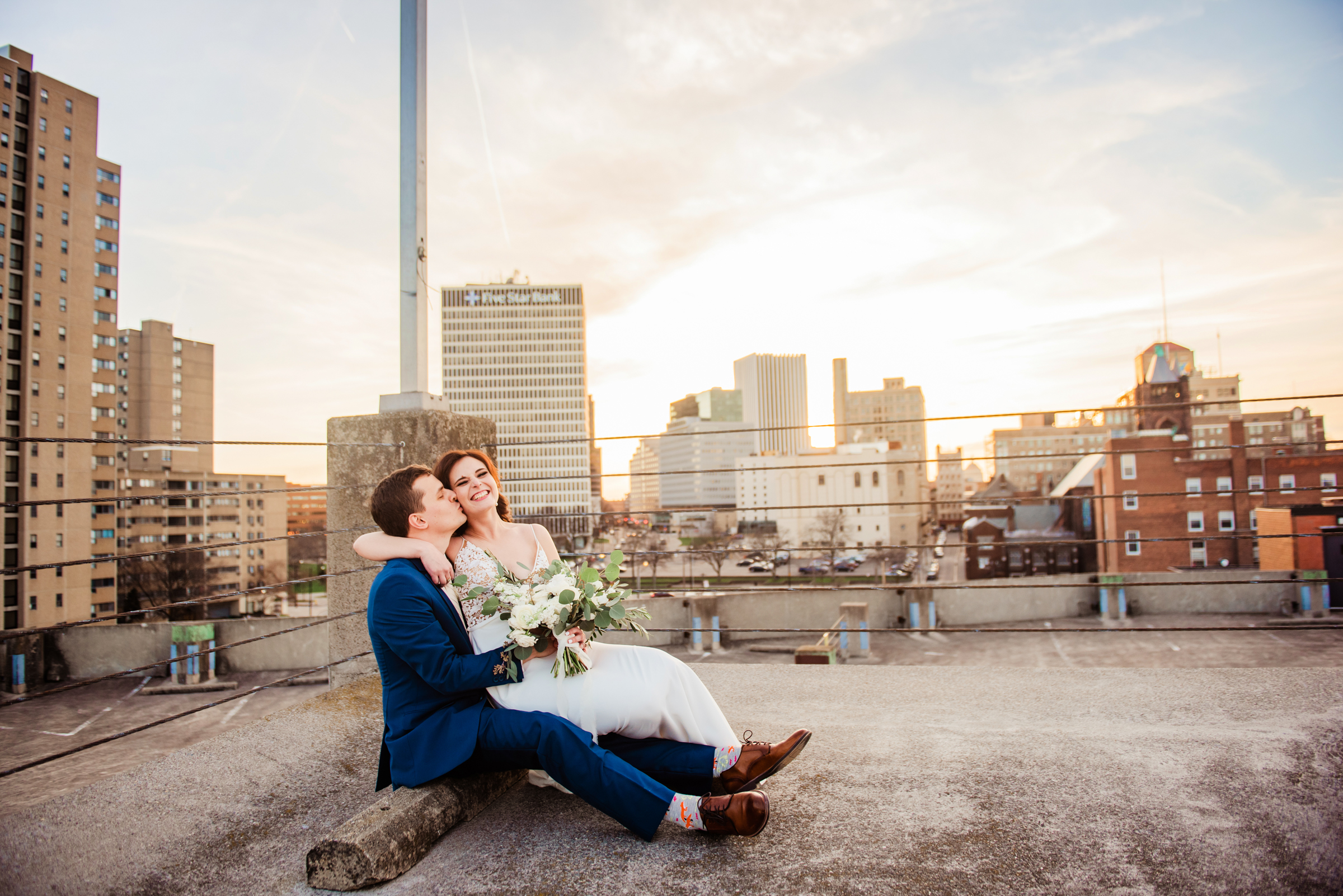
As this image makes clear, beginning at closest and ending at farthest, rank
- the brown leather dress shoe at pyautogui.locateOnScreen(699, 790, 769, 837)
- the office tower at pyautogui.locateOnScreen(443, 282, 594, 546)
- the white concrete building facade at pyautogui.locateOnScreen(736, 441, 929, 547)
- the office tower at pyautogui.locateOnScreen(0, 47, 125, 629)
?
the brown leather dress shoe at pyautogui.locateOnScreen(699, 790, 769, 837) < the office tower at pyautogui.locateOnScreen(0, 47, 125, 629) < the white concrete building facade at pyautogui.locateOnScreen(736, 441, 929, 547) < the office tower at pyautogui.locateOnScreen(443, 282, 594, 546)

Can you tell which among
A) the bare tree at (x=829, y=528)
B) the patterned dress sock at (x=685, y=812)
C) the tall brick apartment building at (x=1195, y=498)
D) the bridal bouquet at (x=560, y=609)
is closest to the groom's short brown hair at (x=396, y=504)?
the bridal bouquet at (x=560, y=609)

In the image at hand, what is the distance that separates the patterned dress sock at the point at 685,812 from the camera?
2.00 m

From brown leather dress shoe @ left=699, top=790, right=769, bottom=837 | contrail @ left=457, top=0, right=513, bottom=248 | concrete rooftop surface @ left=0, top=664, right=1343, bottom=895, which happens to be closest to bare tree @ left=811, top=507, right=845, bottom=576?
contrail @ left=457, top=0, right=513, bottom=248

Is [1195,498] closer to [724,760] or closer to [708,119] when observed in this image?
[708,119]

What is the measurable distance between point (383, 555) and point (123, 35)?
628cm

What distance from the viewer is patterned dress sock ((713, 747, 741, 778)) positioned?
2.20 metres

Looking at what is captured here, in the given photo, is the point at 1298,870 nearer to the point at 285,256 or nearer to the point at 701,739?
the point at 701,739

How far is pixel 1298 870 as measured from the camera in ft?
5.85

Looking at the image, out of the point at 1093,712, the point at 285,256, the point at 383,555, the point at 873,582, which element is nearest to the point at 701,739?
the point at 383,555

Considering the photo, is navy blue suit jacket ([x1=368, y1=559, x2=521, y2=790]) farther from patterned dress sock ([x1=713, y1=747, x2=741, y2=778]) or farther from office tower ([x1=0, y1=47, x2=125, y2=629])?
office tower ([x1=0, y1=47, x2=125, y2=629])

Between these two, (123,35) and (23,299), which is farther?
(23,299)

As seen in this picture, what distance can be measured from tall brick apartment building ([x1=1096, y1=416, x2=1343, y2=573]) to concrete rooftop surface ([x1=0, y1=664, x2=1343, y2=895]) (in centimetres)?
4339

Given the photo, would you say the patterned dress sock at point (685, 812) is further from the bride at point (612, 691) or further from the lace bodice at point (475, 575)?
the lace bodice at point (475, 575)

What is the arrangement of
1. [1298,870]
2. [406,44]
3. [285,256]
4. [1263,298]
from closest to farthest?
[1298,870]
[406,44]
[285,256]
[1263,298]
